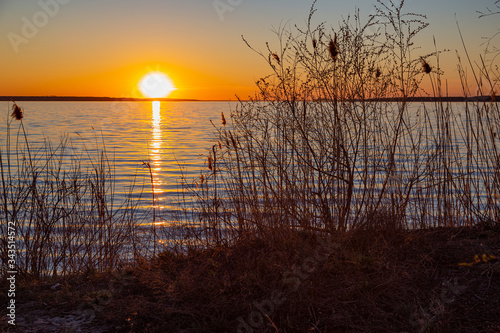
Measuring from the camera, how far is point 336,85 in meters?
4.39

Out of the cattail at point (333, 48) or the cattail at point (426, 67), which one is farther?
the cattail at point (426, 67)

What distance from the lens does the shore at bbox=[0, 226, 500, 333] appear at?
9.06 ft

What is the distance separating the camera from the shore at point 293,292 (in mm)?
2762

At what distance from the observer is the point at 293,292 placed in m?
3.02

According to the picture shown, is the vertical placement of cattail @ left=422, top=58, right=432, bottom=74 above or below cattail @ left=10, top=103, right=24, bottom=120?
above

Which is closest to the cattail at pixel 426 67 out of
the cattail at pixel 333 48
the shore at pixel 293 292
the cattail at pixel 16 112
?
the cattail at pixel 333 48

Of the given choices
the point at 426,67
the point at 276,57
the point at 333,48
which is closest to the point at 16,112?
the point at 276,57

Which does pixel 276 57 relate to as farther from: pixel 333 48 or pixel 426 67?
pixel 426 67

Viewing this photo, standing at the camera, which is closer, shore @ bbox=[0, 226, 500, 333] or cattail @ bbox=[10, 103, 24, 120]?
shore @ bbox=[0, 226, 500, 333]

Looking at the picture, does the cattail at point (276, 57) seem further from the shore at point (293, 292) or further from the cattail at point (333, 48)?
the shore at point (293, 292)

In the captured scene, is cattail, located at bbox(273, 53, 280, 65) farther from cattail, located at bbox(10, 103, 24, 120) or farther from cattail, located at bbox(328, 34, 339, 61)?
cattail, located at bbox(10, 103, 24, 120)

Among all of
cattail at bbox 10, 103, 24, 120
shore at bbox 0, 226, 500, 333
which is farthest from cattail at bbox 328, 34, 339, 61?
cattail at bbox 10, 103, 24, 120

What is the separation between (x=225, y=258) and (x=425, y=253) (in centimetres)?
178

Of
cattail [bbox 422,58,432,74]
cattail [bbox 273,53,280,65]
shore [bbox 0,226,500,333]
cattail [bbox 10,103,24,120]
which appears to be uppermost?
cattail [bbox 273,53,280,65]
